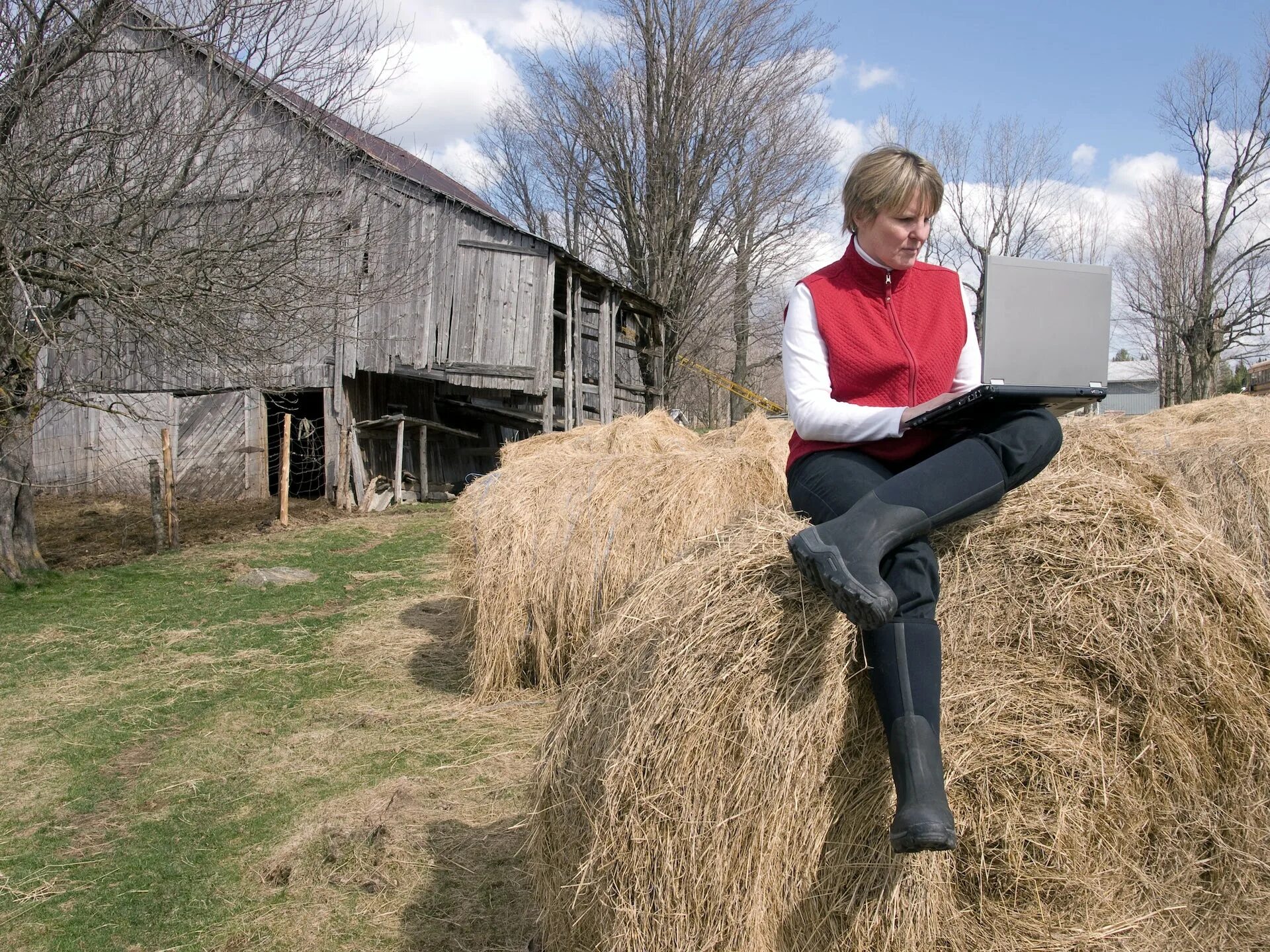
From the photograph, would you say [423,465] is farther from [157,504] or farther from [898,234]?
[898,234]

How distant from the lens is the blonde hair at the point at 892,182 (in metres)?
2.52

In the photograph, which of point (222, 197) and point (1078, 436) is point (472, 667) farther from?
point (222, 197)

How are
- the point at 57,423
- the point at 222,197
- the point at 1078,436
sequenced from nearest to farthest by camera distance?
the point at 1078,436
the point at 222,197
the point at 57,423

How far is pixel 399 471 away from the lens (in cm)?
1731

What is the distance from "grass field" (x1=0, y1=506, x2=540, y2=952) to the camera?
11.2ft

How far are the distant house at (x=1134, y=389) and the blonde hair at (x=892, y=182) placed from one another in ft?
194

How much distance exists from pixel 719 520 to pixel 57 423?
16216 millimetres

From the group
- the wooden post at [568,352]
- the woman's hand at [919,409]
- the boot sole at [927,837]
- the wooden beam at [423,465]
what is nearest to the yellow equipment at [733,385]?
the wooden post at [568,352]

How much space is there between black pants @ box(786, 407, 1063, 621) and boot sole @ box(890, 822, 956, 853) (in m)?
0.47

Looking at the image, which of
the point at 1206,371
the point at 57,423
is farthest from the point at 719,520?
the point at 1206,371

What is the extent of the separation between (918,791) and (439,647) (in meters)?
5.60

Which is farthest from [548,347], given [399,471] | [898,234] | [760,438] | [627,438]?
[898,234]

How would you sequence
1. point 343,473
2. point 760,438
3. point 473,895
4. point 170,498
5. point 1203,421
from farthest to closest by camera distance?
point 343,473
point 170,498
point 1203,421
point 760,438
point 473,895

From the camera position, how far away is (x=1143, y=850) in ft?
8.36
